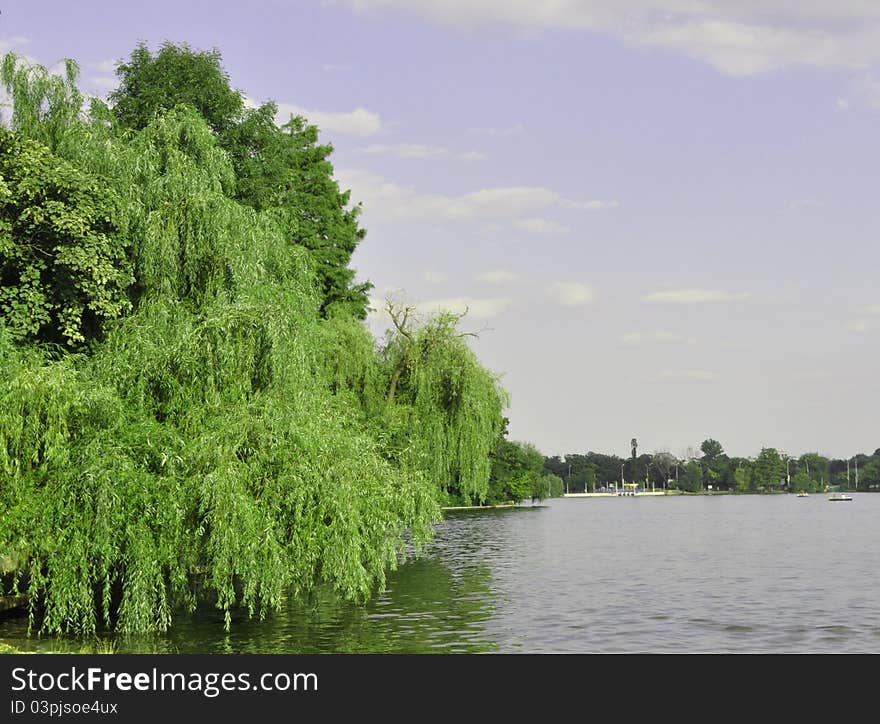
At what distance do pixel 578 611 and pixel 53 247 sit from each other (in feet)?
48.1

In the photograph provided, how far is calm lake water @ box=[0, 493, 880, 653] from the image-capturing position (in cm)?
1905

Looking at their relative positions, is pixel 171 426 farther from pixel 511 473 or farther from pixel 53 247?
pixel 511 473

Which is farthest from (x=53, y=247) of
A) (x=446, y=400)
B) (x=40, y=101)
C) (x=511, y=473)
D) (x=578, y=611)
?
(x=511, y=473)

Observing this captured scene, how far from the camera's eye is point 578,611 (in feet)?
80.2

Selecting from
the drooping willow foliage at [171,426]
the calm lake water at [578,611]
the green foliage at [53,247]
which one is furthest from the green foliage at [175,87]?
the calm lake water at [578,611]

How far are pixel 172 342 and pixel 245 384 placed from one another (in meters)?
1.66

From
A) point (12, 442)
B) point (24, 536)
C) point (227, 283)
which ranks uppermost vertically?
point (227, 283)

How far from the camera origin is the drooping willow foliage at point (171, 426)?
17.1 m

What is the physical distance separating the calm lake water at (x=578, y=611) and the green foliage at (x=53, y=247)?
240 inches

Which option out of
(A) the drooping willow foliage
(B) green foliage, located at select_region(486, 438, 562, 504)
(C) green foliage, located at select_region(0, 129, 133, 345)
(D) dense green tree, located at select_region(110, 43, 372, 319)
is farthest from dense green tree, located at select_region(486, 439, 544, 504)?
(C) green foliage, located at select_region(0, 129, 133, 345)

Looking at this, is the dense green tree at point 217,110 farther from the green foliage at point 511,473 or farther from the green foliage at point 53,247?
the green foliage at point 511,473
